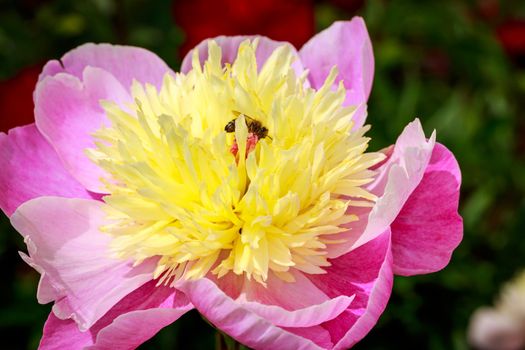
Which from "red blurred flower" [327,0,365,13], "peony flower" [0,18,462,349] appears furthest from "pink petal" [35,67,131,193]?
"red blurred flower" [327,0,365,13]

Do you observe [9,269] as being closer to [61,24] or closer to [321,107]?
[61,24]

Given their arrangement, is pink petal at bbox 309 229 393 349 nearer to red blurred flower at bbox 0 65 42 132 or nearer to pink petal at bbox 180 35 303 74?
pink petal at bbox 180 35 303 74

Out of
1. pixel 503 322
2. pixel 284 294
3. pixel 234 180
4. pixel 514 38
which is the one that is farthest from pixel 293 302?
pixel 514 38

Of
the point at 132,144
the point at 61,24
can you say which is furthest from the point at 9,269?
the point at 132,144

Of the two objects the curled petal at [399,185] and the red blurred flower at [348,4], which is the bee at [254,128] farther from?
the red blurred flower at [348,4]

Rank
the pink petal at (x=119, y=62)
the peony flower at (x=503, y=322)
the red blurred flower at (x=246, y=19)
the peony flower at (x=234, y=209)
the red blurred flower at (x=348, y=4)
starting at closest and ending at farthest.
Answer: the peony flower at (x=234, y=209) < the pink petal at (x=119, y=62) < the red blurred flower at (x=246, y=19) < the peony flower at (x=503, y=322) < the red blurred flower at (x=348, y=4)

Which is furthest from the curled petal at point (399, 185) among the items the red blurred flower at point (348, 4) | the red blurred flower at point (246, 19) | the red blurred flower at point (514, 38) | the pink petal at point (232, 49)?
the red blurred flower at point (514, 38)

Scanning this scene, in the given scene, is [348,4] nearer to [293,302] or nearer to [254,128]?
[254,128]
